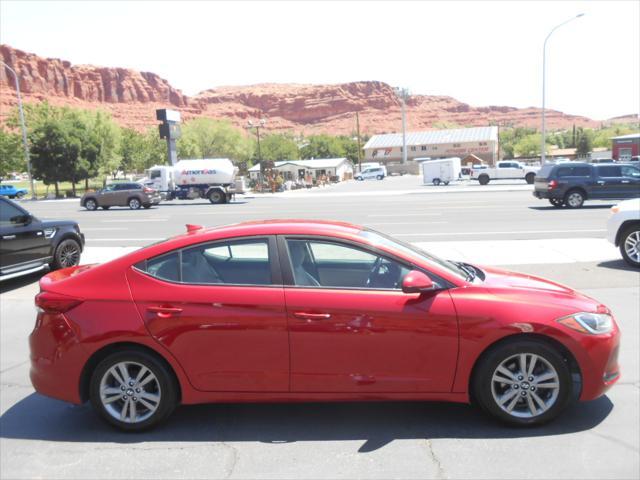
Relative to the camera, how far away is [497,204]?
24875 mm

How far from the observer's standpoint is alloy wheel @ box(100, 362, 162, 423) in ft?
13.0

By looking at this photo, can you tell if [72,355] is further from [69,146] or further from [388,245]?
[69,146]

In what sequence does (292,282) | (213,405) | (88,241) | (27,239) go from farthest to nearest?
(88,241), (27,239), (213,405), (292,282)

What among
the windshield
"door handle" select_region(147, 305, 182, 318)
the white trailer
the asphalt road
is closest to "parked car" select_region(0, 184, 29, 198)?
the white trailer

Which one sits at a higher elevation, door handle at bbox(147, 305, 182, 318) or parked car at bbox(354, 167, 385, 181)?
parked car at bbox(354, 167, 385, 181)

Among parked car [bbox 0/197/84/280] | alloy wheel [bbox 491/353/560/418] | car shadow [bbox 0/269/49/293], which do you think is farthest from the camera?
car shadow [bbox 0/269/49/293]

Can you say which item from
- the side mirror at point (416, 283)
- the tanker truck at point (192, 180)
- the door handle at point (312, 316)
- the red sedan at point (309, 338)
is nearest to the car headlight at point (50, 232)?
the red sedan at point (309, 338)

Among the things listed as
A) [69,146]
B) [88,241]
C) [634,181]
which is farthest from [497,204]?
[69,146]

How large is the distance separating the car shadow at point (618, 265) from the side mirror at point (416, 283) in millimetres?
7055

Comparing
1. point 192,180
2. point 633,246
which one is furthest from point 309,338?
point 192,180

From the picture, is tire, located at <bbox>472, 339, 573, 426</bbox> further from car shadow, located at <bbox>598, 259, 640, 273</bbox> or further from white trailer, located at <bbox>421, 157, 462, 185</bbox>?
white trailer, located at <bbox>421, 157, 462, 185</bbox>

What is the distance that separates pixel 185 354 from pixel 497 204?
22.8 meters

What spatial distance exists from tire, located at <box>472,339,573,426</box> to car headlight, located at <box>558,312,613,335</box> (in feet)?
0.70

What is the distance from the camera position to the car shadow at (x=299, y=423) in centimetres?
397
